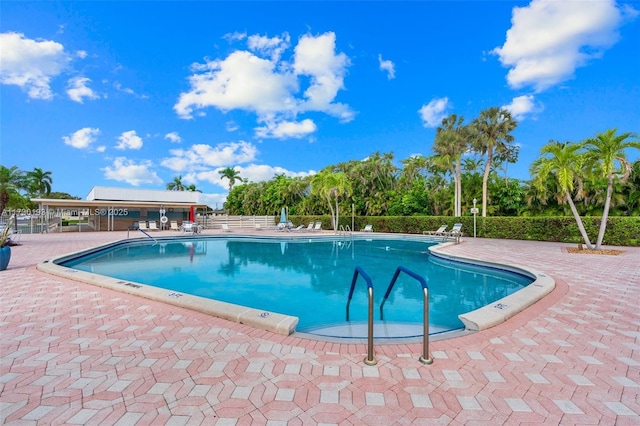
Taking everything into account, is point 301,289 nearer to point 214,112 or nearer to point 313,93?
point 313,93

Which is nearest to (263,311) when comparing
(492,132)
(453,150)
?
(453,150)

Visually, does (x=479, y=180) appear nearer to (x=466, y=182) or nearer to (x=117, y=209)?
(x=466, y=182)

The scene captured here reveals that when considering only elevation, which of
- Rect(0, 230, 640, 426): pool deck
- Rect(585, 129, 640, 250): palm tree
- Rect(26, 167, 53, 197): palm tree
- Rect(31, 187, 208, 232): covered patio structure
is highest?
Rect(26, 167, 53, 197): palm tree

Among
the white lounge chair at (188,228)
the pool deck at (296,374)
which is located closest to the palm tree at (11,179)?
the white lounge chair at (188,228)

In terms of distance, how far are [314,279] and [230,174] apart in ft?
136

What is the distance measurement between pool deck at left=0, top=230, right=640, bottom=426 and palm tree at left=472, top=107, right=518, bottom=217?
19769 mm

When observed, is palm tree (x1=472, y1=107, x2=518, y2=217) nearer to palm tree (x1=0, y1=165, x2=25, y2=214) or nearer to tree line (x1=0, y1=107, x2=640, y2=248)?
tree line (x1=0, y1=107, x2=640, y2=248)

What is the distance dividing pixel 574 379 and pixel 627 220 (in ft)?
52.4

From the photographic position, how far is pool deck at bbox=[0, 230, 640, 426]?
82.7 inches

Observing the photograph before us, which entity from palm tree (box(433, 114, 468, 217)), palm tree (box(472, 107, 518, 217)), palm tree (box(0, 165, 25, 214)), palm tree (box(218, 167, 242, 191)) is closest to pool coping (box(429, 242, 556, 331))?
palm tree (box(433, 114, 468, 217))

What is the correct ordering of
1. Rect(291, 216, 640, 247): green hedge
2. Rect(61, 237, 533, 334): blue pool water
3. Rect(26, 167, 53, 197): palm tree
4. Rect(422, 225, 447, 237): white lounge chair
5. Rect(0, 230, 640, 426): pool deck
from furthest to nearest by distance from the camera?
Rect(26, 167, 53, 197): palm tree
Rect(422, 225, 447, 237): white lounge chair
Rect(291, 216, 640, 247): green hedge
Rect(61, 237, 533, 334): blue pool water
Rect(0, 230, 640, 426): pool deck

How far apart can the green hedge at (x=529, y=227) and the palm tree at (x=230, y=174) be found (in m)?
28.4

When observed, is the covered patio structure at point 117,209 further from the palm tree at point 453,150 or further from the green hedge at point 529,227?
the palm tree at point 453,150

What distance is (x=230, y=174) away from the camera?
153 feet
